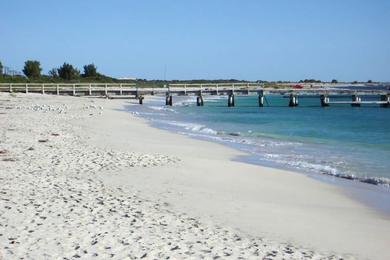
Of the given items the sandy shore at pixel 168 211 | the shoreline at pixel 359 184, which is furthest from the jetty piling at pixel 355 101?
the sandy shore at pixel 168 211

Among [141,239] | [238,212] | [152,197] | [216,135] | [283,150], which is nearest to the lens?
[141,239]

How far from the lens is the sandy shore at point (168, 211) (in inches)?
229

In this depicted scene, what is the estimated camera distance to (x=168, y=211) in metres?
7.64

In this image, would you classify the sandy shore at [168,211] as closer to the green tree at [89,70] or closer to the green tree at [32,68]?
the green tree at [32,68]

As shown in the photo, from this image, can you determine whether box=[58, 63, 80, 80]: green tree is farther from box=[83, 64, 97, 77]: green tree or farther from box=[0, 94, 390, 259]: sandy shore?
box=[0, 94, 390, 259]: sandy shore

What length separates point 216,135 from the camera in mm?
22859

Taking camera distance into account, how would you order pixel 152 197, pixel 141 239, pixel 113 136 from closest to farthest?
pixel 141 239, pixel 152 197, pixel 113 136

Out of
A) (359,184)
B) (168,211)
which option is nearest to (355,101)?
(359,184)

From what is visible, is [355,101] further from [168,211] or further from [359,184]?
[168,211]

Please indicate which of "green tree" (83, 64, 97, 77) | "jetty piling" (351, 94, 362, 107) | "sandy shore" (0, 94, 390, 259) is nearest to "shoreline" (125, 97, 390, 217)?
"sandy shore" (0, 94, 390, 259)

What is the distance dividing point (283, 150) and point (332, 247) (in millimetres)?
11170

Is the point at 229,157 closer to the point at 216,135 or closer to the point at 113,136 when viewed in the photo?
the point at 113,136

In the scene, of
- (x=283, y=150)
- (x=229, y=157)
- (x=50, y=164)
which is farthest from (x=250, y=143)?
(x=50, y=164)

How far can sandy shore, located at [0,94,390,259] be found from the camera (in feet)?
19.1
